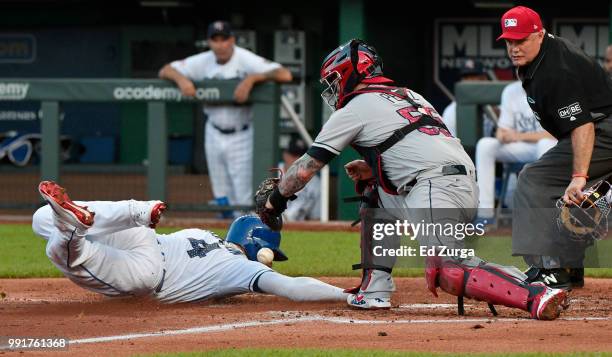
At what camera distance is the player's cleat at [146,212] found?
652 cm

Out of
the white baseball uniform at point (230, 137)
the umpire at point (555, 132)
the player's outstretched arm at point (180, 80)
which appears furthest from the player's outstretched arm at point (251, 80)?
the umpire at point (555, 132)

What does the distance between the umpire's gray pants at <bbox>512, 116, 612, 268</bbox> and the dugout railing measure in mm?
5098

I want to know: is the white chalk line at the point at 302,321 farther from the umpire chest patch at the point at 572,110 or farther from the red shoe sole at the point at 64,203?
the umpire chest patch at the point at 572,110

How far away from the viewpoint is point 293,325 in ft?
20.3

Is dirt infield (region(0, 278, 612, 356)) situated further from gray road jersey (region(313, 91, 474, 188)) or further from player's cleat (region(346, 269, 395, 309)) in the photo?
gray road jersey (region(313, 91, 474, 188))

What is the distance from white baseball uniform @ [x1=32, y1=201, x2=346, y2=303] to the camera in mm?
6605

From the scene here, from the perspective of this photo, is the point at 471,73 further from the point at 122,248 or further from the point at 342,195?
the point at 122,248

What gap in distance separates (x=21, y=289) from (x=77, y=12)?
11992 mm

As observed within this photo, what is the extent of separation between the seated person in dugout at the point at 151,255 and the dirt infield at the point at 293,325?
106 mm

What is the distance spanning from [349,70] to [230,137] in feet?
18.0

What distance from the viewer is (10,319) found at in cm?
657

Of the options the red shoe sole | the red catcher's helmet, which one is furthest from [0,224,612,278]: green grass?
the red shoe sole

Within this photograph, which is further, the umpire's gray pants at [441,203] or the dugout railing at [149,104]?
the dugout railing at [149,104]

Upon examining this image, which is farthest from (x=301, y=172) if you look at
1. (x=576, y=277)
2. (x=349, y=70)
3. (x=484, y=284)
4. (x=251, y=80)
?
(x=251, y=80)
